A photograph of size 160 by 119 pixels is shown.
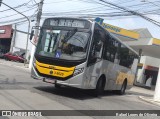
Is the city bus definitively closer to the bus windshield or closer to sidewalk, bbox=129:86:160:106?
the bus windshield

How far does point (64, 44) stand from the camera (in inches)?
534

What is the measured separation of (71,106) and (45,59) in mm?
3085

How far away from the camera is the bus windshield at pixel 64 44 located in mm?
13438

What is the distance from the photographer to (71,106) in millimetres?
11422

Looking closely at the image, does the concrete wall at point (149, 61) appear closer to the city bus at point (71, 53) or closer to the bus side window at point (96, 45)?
the city bus at point (71, 53)

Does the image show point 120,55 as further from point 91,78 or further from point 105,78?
point 91,78

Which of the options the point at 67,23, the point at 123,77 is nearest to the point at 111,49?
the point at 67,23

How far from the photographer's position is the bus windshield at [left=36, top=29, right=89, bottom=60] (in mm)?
13438

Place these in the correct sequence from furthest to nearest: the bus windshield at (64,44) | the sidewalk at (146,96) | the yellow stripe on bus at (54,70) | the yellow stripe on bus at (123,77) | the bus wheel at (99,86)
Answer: the yellow stripe on bus at (123,77) → the sidewalk at (146,96) → the bus wheel at (99,86) → the bus windshield at (64,44) → the yellow stripe on bus at (54,70)

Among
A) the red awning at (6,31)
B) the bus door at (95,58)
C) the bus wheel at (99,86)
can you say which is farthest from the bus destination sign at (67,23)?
the red awning at (6,31)

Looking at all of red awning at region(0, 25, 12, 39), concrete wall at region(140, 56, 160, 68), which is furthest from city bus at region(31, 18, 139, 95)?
red awning at region(0, 25, 12, 39)

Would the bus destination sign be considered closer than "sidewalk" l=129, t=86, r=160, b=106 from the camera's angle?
Yes

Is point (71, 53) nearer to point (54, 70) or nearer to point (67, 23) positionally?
point (54, 70)

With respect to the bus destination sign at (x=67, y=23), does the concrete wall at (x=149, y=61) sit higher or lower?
lower
